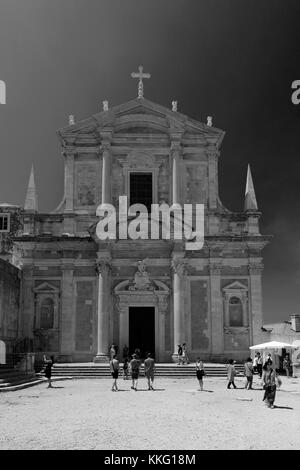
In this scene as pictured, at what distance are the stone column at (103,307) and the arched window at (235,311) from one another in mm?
6573

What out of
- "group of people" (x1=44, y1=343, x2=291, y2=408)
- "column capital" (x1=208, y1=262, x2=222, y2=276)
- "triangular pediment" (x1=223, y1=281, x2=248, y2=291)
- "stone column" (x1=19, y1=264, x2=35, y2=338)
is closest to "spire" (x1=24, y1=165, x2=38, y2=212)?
"stone column" (x1=19, y1=264, x2=35, y2=338)

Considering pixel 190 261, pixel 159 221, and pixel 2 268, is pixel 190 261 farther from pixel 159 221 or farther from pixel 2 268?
pixel 2 268

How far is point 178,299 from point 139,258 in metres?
3.09

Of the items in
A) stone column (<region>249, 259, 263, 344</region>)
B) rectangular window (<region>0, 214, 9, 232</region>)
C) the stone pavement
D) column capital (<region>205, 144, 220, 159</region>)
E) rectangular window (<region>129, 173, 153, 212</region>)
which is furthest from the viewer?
rectangular window (<region>0, 214, 9, 232</region>)

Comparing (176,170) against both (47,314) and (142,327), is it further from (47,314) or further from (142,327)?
(47,314)

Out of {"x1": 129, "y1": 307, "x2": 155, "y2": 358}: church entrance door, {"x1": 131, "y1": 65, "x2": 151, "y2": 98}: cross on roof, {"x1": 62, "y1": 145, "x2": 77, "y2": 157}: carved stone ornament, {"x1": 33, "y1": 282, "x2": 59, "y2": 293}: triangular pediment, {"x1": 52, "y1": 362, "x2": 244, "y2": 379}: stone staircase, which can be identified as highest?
{"x1": 131, "y1": 65, "x2": 151, "y2": 98}: cross on roof

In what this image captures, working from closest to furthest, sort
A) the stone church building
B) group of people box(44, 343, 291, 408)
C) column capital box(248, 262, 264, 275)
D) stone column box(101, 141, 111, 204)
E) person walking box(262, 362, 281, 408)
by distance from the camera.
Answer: person walking box(262, 362, 281, 408), group of people box(44, 343, 291, 408), the stone church building, column capital box(248, 262, 264, 275), stone column box(101, 141, 111, 204)

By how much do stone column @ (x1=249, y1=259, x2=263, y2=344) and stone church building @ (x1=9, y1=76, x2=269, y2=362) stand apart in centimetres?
5

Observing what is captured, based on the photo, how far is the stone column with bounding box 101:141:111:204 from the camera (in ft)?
101

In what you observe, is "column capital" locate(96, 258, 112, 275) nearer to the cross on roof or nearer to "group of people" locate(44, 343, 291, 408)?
"group of people" locate(44, 343, 291, 408)

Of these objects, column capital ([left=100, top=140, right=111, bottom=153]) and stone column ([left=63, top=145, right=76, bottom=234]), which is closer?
stone column ([left=63, top=145, right=76, bottom=234])

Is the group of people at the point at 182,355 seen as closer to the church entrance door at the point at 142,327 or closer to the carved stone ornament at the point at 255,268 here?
the church entrance door at the point at 142,327

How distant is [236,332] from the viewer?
98.0ft

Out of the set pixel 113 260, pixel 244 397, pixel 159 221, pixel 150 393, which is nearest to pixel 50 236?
pixel 113 260
